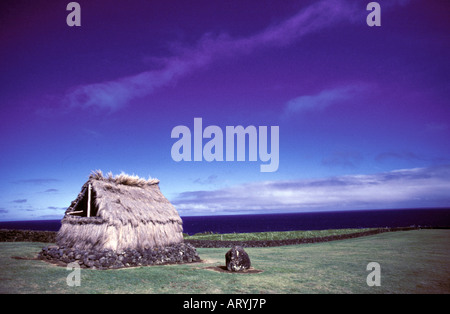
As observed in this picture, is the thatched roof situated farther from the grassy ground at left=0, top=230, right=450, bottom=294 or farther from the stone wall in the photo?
the grassy ground at left=0, top=230, right=450, bottom=294

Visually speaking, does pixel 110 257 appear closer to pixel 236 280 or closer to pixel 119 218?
pixel 119 218

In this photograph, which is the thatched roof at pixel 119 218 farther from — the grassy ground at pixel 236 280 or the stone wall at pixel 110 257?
the grassy ground at pixel 236 280

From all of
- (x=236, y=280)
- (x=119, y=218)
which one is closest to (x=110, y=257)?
(x=119, y=218)

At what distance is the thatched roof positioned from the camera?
54.0 ft

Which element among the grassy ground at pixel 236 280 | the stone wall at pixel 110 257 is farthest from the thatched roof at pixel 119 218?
the grassy ground at pixel 236 280

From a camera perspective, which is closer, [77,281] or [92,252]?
[77,281]

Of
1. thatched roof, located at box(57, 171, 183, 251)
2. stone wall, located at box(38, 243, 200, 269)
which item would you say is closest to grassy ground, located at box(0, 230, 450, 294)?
stone wall, located at box(38, 243, 200, 269)

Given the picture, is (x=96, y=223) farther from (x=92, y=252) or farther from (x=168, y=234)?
(x=168, y=234)

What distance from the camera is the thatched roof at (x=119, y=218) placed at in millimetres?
16453
